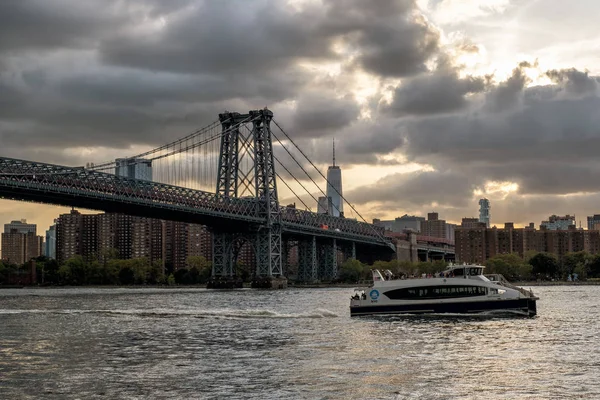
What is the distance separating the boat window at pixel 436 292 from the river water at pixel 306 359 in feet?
5.18

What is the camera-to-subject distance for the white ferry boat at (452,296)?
59438 mm

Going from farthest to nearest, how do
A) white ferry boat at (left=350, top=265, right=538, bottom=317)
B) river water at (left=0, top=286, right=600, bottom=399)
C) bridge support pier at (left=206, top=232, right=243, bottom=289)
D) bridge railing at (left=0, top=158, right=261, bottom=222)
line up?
bridge support pier at (left=206, top=232, right=243, bottom=289) < bridge railing at (left=0, top=158, right=261, bottom=222) < white ferry boat at (left=350, top=265, right=538, bottom=317) < river water at (left=0, top=286, right=600, bottom=399)

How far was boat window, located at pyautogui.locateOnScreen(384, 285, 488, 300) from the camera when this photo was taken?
59688 mm

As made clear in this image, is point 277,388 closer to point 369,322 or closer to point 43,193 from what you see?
point 369,322

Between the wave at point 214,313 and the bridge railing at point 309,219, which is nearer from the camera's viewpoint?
the wave at point 214,313

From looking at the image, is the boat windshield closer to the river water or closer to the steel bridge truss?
the river water

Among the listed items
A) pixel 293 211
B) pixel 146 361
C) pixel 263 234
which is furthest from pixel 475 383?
pixel 293 211

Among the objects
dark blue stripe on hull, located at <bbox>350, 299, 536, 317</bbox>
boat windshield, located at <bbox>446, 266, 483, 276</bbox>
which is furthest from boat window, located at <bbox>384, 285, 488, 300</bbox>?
boat windshield, located at <bbox>446, 266, 483, 276</bbox>

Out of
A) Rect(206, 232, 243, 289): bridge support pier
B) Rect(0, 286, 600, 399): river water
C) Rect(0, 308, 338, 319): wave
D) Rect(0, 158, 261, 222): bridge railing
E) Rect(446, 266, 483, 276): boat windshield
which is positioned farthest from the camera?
Rect(206, 232, 243, 289): bridge support pier

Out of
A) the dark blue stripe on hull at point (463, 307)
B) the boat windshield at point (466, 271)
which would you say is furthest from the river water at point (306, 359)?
the boat windshield at point (466, 271)

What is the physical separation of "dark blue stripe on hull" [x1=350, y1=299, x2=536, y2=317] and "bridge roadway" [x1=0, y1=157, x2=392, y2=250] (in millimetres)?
58443

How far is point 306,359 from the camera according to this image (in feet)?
124

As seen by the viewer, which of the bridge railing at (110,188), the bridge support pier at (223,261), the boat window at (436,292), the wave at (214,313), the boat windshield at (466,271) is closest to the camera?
the boat window at (436,292)

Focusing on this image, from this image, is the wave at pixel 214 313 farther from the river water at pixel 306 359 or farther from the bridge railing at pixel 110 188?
the bridge railing at pixel 110 188
